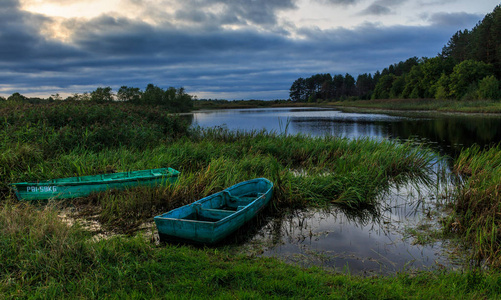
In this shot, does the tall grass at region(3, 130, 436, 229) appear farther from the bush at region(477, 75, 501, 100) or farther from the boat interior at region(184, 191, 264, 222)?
the bush at region(477, 75, 501, 100)

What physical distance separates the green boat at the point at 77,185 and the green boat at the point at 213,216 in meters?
1.61

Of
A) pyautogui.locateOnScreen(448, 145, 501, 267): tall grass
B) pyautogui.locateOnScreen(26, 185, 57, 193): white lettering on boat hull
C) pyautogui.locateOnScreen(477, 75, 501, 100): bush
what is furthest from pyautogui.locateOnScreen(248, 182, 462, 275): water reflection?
pyautogui.locateOnScreen(477, 75, 501, 100): bush

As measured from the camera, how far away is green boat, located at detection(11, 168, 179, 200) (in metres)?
7.10

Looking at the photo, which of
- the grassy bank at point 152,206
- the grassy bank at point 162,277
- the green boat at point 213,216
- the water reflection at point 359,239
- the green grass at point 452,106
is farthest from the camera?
the green grass at point 452,106

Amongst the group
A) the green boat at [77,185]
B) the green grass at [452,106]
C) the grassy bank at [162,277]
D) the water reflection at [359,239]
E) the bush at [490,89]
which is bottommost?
the water reflection at [359,239]

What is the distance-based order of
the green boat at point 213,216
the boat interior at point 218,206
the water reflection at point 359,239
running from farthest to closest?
the boat interior at point 218,206, the green boat at point 213,216, the water reflection at point 359,239

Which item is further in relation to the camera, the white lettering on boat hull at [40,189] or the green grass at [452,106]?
the green grass at [452,106]

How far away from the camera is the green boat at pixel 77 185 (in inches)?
280

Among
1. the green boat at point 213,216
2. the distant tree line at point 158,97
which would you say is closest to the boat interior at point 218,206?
the green boat at point 213,216

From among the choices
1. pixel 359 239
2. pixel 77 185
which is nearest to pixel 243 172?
pixel 359 239

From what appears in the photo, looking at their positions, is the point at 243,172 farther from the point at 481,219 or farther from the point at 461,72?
the point at 461,72

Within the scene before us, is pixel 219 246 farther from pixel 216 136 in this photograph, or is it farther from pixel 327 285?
pixel 216 136

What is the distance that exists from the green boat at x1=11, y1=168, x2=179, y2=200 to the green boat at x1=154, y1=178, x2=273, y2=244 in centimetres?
161

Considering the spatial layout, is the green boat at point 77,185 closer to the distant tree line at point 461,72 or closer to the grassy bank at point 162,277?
the grassy bank at point 162,277
